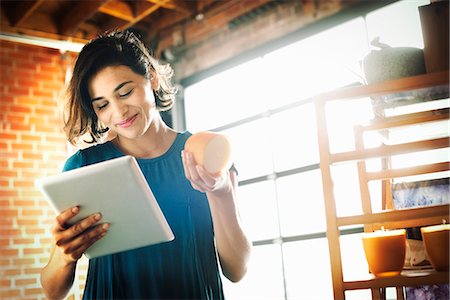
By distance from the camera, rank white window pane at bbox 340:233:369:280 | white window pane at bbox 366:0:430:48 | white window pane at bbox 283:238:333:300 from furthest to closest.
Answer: white window pane at bbox 283:238:333:300, white window pane at bbox 340:233:369:280, white window pane at bbox 366:0:430:48

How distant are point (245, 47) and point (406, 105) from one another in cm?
241

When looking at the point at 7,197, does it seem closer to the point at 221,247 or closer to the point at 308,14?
the point at 308,14

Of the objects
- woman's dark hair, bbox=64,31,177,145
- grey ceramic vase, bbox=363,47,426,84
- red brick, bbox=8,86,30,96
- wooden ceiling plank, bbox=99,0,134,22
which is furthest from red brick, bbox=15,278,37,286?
grey ceramic vase, bbox=363,47,426,84

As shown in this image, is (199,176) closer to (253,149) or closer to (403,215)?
(403,215)

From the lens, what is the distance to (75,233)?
1009mm

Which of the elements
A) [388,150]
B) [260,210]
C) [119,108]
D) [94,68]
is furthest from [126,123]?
[260,210]

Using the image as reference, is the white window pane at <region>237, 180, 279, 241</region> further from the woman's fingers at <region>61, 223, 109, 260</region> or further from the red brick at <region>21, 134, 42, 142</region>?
the woman's fingers at <region>61, 223, 109, 260</region>

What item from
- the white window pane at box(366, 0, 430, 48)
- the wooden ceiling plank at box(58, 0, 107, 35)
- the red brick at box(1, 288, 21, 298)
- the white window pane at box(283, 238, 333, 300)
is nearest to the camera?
the white window pane at box(366, 0, 430, 48)

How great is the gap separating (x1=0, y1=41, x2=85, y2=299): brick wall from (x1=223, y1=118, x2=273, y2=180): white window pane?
4.01 feet

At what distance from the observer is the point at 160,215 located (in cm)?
101

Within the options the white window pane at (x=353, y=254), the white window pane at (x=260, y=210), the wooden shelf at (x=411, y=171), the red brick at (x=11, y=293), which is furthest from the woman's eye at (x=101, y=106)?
the red brick at (x=11, y=293)

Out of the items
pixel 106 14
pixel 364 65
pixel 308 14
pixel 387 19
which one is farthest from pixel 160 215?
pixel 106 14

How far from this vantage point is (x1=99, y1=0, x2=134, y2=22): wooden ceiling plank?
3496 mm

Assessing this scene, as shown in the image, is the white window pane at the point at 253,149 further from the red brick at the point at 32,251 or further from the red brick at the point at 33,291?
the red brick at the point at 33,291
